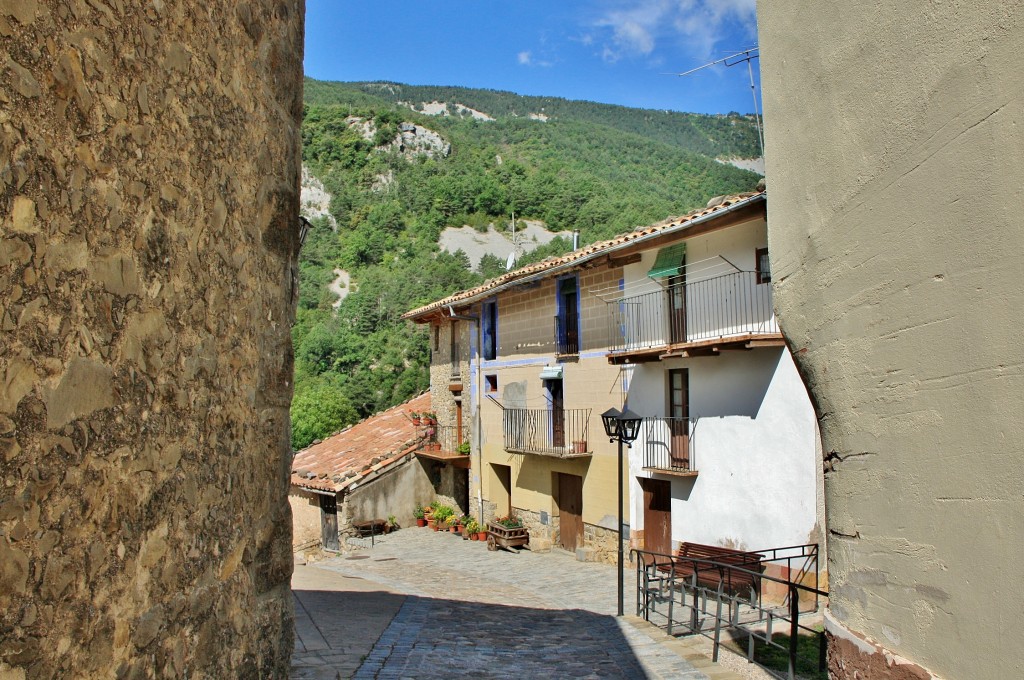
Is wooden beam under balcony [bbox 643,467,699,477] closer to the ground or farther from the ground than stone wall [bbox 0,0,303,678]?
closer to the ground

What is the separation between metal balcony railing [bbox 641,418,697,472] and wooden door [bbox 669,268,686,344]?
1.61 m

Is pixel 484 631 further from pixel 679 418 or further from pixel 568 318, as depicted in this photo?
pixel 568 318

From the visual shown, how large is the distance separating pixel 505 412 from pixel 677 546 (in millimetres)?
7223

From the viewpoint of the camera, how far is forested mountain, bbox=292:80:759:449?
39812 mm

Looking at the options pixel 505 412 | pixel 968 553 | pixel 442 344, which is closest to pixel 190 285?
pixel 968 553

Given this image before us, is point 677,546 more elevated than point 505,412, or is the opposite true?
point 505,412

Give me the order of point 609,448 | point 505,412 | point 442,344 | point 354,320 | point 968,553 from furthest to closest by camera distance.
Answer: point 354,320
point 442,344
point 505,412
point 609,448
point 968,553

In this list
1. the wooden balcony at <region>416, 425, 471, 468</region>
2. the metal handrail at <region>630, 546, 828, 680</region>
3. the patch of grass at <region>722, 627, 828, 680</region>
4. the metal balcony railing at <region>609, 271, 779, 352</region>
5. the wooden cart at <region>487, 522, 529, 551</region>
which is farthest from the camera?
the wooden balcony at <region>416, 425, 471, 468</region>

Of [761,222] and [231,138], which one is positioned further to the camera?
[761,222]

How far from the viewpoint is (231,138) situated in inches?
103

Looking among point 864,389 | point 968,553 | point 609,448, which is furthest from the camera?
point 609,448

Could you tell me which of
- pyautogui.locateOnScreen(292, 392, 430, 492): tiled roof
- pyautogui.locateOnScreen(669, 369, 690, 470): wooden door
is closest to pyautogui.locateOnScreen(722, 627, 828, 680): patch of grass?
pyautogui.locateOnScreen(669, 369, 690, 470): wooden door

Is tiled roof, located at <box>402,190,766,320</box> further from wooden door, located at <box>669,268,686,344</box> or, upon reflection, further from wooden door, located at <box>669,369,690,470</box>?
wooden door, located at <box>669,369,690,470</box>

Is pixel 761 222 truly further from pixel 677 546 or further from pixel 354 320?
pixel 354 320
